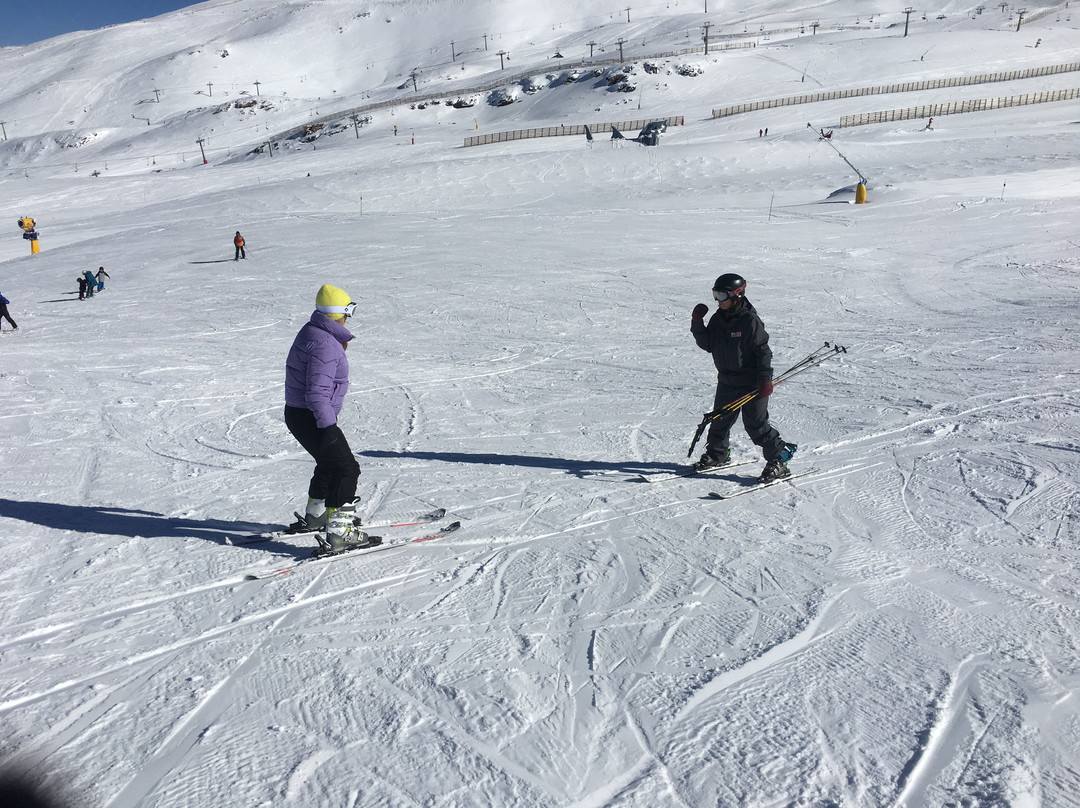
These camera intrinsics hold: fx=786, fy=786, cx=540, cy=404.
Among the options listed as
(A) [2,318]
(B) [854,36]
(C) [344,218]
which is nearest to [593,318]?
(A) [2,318]

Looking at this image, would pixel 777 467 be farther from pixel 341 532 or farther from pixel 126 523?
pixel 126 523

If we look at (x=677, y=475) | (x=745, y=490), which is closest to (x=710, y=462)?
(x=677, y=475)

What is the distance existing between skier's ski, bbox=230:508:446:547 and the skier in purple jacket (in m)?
0.19

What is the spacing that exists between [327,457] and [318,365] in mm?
658

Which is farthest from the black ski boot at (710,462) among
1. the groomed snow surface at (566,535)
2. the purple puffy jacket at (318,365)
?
the purple puffy jacket at (318,365)

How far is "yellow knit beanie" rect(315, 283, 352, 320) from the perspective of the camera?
4.86m

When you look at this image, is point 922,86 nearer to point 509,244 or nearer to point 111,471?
point 509,244

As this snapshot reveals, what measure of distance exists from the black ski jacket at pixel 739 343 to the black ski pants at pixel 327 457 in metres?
2.80

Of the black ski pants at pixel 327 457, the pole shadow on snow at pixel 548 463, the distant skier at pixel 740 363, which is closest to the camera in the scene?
the black ski pants at pixel 327 457

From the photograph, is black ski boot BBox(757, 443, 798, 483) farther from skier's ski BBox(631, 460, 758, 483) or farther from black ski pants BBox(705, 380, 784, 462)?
skier's ski BBox(631, 460, 758, 483)

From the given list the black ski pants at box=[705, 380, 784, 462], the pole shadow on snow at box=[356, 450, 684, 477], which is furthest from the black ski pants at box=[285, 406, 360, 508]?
the black ski pants at box=[705, 380, 784, 462]

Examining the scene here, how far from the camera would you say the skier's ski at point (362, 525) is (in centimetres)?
563

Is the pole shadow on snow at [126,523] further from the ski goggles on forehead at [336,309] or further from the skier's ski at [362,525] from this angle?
the ski goggles on forehead at [336,309]

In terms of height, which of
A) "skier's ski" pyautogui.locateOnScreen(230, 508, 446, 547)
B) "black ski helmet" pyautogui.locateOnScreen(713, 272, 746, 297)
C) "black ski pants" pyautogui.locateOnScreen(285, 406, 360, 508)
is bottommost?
"skier's ski" pyautogui.locateOnScreen(230, 508, 446, 547)
